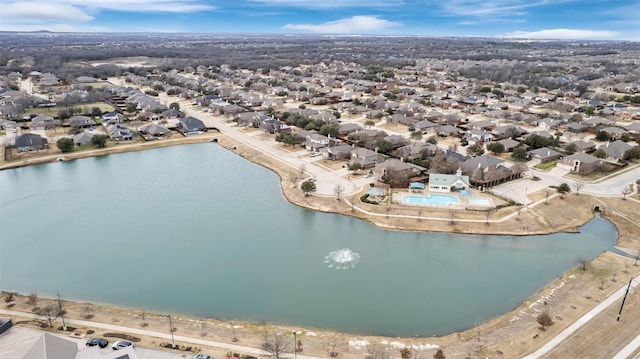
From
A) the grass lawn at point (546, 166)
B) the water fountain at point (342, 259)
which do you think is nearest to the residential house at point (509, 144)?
the grass lawn at point (546, 166)

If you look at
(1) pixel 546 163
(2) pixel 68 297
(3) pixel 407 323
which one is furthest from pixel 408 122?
(2) pixel 68 297

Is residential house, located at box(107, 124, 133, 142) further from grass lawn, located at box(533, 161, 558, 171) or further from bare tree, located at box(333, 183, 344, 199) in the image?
grass lawn, located at box(533, 161, 558, 171)

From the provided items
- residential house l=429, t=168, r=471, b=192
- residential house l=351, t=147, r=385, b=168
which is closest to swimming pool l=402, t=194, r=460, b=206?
residential house l=429, t=168, r=471, b=192

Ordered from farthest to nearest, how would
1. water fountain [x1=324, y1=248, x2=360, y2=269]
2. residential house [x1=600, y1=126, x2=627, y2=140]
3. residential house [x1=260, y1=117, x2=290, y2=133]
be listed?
residential house [x1=260, y1=117, x2=290, y2=133]
residential house [x1=600, y1=126, x2=627, y2=140]
water fountain [x1=324, y1=248, x2=360, y2=269]

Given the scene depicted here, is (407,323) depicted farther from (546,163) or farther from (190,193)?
(546,163)

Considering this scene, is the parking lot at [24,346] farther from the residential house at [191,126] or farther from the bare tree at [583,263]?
the residential house at [191,126]

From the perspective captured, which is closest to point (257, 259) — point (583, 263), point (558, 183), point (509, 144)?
point (583, 263)
